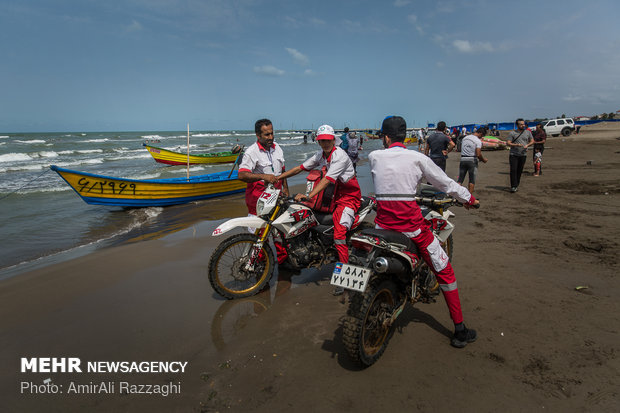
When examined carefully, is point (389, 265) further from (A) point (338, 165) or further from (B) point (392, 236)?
(A) point (338, 165)

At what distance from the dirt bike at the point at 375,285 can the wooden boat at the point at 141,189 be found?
912 centimetres

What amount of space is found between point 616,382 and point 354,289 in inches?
83.0

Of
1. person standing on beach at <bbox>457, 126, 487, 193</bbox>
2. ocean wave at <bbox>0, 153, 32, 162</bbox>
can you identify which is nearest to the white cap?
person standing on beach at <bbox>457, 126, 487, 193</bbox>

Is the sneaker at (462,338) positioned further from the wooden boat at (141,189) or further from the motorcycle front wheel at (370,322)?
the wooden boat at (141,189)

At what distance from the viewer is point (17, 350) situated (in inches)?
127

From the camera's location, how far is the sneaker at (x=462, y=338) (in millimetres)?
3027

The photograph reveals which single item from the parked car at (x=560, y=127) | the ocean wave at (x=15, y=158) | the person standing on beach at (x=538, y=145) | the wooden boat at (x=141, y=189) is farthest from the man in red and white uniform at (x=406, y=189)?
the parked car at (x=560, y=127)

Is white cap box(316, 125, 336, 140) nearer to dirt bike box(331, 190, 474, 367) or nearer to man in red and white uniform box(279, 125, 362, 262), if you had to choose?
man in red and white uniform box(279, 125, 362, 262)

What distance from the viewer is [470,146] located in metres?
8.81

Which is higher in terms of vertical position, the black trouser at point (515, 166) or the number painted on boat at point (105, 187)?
the black trouser at point (515, 166)

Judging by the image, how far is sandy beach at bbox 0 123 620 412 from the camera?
2.51 metres

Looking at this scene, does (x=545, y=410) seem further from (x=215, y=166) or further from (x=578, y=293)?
(x=215, y=166)

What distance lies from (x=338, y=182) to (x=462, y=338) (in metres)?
2.27

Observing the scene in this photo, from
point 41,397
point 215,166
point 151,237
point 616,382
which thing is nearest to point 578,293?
point 616,382
